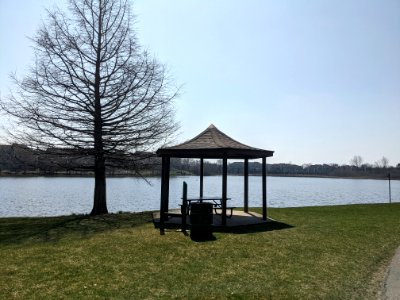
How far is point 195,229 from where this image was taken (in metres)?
10.1

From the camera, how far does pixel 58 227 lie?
1180cm

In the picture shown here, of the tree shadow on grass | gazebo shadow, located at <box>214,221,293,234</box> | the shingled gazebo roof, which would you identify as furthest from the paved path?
the tree shadow on grass

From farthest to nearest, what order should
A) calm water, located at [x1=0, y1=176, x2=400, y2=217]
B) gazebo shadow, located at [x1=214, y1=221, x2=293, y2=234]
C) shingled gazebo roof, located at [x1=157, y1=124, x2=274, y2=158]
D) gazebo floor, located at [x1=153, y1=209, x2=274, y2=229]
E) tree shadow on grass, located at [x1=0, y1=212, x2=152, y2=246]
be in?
calm water, located at [x1=0, y1=176, x2=400, y2=217] < shingled gazebo roof, located at [x1=157, y1=124, x2=274, y2=158] < gazebo floor, located at [x1=153, y1=209, x2=274, y2=229] < gazebo shadow, located at [x1=214, y1=221, x2=293, y2=234] < tree shadow on grass, located at [x1=0, y1=212, x2=152, y2=246]

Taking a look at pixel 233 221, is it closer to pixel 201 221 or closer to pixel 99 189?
pixel 201 221

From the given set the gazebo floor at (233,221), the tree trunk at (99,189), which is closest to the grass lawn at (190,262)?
the gazebo floor at (233,221)

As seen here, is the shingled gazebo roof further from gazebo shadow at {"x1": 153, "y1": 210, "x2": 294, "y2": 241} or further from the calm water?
the calm water

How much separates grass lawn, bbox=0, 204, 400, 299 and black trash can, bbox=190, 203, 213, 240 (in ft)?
1.14

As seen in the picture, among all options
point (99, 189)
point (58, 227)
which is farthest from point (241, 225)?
point (99, 189)

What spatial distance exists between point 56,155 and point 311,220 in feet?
31.0

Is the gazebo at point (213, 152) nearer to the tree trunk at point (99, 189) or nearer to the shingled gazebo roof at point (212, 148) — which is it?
the shingled gazebo roof at point (212, 148)

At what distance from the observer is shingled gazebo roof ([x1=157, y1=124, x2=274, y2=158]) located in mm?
12672

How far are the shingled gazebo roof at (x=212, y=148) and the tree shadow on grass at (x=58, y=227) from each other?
2.48 metres

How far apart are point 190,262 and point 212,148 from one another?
558cm

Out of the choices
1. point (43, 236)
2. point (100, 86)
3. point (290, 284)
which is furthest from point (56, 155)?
point (290, 284)
